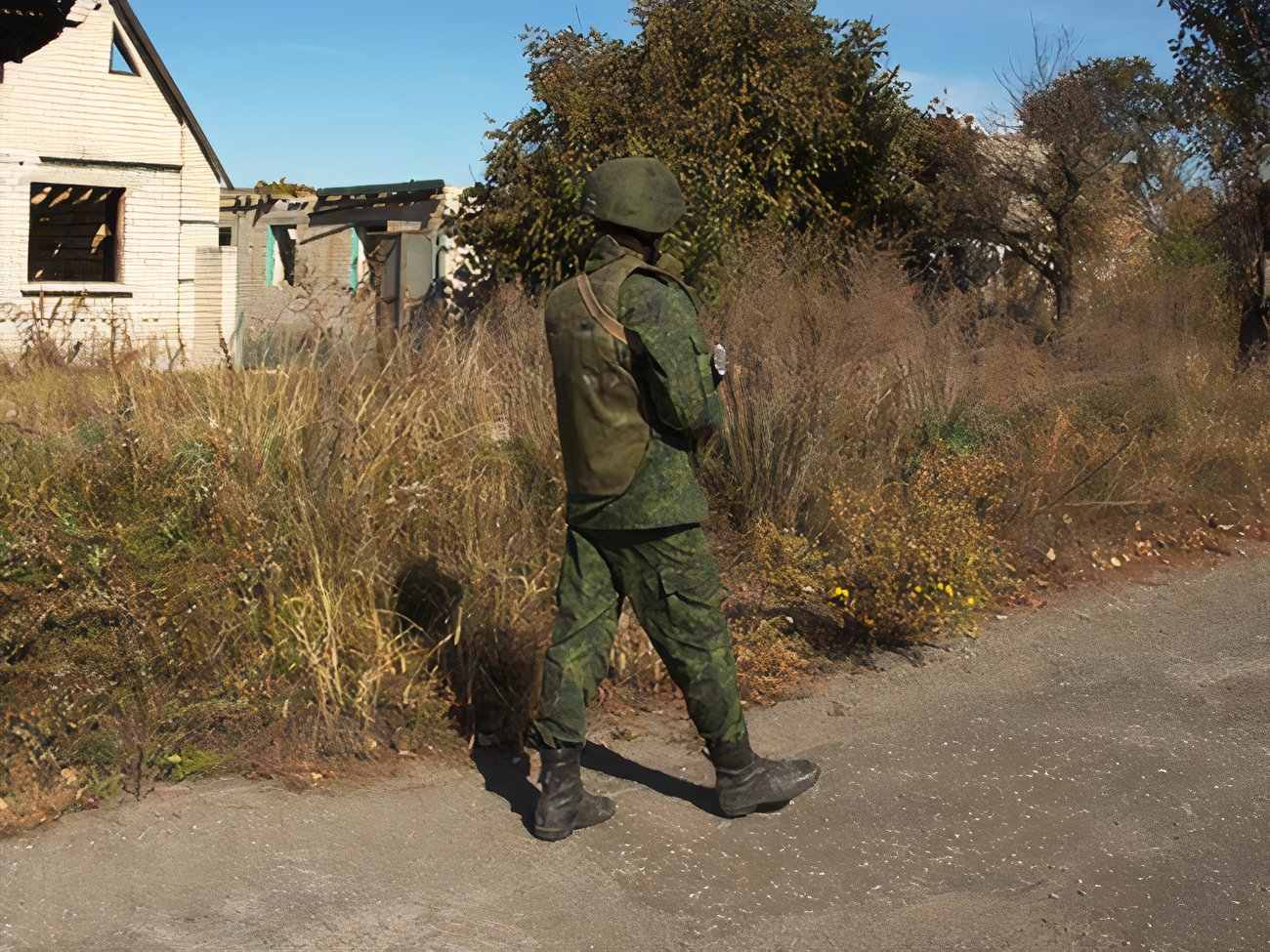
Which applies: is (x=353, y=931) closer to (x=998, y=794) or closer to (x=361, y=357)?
(x=998, y=794)

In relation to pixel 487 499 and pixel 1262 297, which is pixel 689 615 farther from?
pixel 1262 297

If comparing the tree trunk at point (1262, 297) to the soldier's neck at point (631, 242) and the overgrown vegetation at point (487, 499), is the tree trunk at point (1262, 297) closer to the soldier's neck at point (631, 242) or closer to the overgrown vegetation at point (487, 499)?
the overgrown vegetation at point (487, 499)

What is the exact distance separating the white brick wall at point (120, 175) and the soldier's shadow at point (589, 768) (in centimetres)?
1211

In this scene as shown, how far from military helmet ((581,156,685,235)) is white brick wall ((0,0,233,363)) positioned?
12582 mm

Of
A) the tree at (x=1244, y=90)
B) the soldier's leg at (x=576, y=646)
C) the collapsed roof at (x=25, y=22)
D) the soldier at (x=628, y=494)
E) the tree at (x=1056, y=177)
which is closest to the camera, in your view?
the soldier at (x=628, y=494)

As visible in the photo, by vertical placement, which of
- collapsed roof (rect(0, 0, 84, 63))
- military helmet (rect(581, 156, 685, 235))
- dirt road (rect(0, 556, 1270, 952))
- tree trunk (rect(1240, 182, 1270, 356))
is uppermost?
collapsed roof (rect(0, 0, 84, 63))

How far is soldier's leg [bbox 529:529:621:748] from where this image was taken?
4.01 m

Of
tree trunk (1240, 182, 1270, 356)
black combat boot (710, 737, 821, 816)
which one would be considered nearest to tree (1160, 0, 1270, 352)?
tree trunk (1240, 182, 1270, 356)

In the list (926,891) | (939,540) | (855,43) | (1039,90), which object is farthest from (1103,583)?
(1039,90)

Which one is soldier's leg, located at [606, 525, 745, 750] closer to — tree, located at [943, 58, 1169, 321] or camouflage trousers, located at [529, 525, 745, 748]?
camouflage trousers, located at [529, 525, 745, 748]

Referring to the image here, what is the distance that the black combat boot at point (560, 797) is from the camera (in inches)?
157

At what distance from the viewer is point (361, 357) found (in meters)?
6.41

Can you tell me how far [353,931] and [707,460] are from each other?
3.87m

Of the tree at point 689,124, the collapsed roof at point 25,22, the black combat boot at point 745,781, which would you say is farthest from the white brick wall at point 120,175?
the black combat boot at point 745,781
